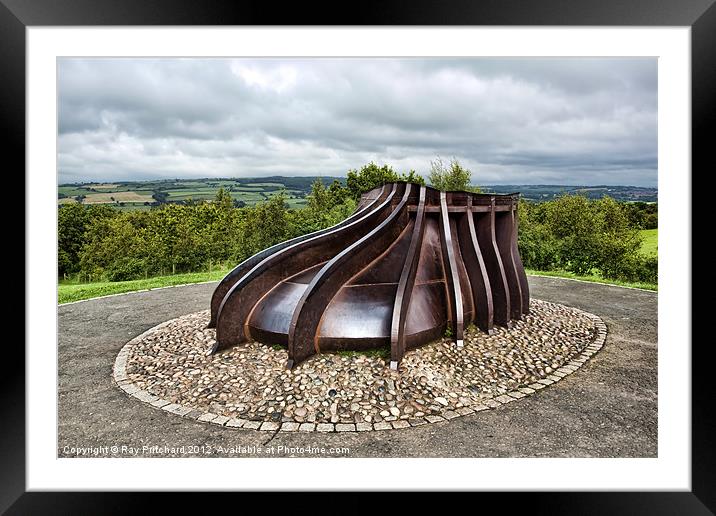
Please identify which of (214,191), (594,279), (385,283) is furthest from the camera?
(214,191)

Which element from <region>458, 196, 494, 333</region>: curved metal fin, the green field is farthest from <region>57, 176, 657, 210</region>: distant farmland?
<region>458, 196, 494, 333</region>: curved metal fin

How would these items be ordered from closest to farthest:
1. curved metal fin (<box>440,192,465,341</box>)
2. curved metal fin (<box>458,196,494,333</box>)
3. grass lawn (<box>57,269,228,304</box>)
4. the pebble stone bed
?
1. the pebble stone bed
2. curved metal fin (<box>440,192,465,341</box>)
3. curved metal fin (<box>458,196,494,333</box>)
4. grass lawn (<box>57,269,228,304</box>)

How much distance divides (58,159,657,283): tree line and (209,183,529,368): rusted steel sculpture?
232 inches

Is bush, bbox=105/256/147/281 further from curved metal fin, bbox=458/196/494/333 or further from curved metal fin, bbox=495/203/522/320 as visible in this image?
curved metal fin, bbox=495/203/522/320

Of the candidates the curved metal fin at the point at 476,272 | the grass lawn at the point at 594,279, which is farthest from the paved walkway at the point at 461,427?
the grass lawn at the point at 594,279

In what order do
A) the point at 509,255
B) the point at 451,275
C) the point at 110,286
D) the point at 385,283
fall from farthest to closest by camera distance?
the point at 110,286
the point at 509,255
the point at 451,275
the point at 385,283

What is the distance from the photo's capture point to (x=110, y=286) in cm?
1299

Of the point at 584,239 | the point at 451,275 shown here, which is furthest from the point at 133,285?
the point at 584,239

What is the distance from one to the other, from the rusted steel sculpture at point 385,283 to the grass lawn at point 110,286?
7.09 metres

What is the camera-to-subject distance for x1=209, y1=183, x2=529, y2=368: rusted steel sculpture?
600cm
